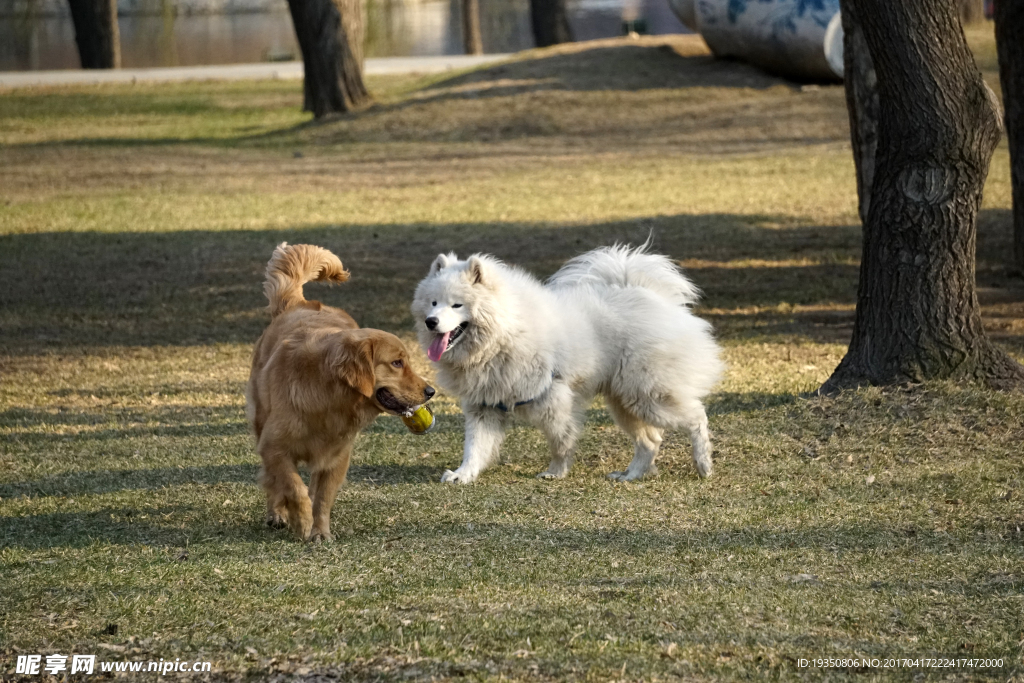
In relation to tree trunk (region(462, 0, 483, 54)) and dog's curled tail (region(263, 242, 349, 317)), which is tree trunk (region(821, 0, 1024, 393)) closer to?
dog's curled tail (region(263, 242, 349, 317))

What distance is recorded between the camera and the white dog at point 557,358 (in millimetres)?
6918

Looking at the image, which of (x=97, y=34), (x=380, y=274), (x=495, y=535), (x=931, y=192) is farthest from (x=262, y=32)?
(x=495, y=535)

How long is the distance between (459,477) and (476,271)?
1198mm

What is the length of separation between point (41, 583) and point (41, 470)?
87.6 inches

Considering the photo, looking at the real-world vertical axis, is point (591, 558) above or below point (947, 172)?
below

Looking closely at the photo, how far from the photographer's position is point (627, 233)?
53.6 feet

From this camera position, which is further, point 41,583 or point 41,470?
point 41,470

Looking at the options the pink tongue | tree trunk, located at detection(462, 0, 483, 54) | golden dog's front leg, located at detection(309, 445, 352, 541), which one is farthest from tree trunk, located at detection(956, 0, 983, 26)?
golden dog's front leg, located at detection(309, 445, 352, 541)

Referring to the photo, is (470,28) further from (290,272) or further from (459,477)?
(459,477)

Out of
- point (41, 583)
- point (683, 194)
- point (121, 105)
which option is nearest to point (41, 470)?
point (41, 583)

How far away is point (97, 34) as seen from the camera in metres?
41.8

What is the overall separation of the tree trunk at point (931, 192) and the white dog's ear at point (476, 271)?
10.2ft

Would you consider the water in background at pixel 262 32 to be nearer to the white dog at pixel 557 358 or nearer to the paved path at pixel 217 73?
the paved path at pixel 217 73

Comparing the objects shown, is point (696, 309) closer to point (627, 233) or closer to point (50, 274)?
point (627, 233)
